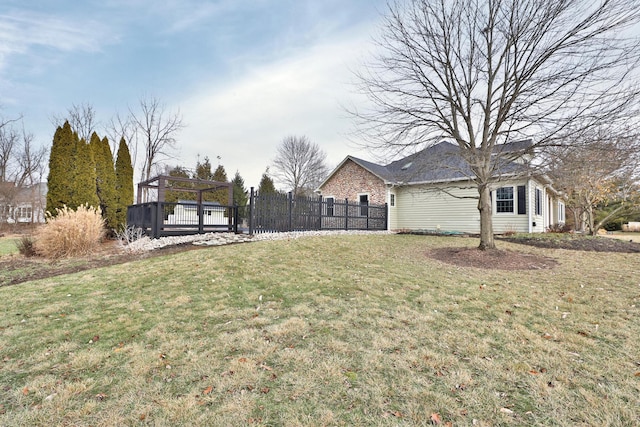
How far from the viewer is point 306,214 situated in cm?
1199

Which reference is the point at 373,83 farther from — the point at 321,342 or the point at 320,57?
the point at 321,342

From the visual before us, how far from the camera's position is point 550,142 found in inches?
257

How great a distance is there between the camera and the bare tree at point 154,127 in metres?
22.4

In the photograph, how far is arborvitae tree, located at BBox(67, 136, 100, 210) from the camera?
1141 centimetres

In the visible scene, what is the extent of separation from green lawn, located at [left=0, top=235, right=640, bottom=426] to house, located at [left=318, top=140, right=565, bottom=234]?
18.3 feet

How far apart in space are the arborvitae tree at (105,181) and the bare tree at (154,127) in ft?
33.4

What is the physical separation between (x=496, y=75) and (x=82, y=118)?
28270mm

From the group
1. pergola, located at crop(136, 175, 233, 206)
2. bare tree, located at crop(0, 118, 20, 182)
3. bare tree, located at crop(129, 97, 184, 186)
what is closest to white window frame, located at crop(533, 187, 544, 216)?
pergola, located at crop(136, 175, 233, 206)

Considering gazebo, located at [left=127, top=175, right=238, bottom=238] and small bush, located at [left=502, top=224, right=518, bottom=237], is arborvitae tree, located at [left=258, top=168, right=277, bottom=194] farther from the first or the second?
small bush, located at [left=502, top=224, right=518, bottom=237]

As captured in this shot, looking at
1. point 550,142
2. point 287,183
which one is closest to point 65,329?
point 550,142

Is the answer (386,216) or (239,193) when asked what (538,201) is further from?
(239,193)

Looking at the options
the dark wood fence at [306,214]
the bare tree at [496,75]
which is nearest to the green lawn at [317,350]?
the bare tree at [496,75]

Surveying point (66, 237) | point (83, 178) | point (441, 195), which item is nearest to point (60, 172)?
point (83, 178)

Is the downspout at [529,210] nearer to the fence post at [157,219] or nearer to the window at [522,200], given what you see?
the window at [522,200]
